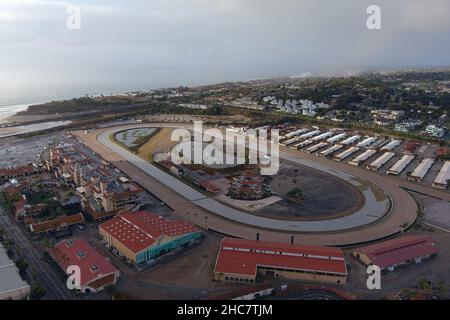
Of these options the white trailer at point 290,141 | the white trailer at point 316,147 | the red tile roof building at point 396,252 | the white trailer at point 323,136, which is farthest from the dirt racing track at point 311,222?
the white trailer at point 323,136

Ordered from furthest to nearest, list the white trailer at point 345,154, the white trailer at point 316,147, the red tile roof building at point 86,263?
the white trailer at point 316,147
the white trailer at point 345,154
the red tile roof building at point 86,263

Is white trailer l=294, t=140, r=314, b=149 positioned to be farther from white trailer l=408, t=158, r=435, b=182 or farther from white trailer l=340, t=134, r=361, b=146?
white trailer l=408, t=158, r=435, b=182

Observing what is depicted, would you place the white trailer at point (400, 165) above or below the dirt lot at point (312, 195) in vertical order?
above

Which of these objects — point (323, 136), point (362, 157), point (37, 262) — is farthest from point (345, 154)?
point (37, 262)

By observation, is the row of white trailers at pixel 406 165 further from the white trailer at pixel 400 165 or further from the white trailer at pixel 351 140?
the white trailer at pixel 351 140

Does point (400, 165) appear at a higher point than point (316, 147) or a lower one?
lower

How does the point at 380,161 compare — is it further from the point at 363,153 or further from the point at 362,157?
the point at 363,153

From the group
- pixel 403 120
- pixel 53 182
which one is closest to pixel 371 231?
pixel 53 182

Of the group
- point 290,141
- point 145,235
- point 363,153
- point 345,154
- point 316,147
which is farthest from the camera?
point 290,141
